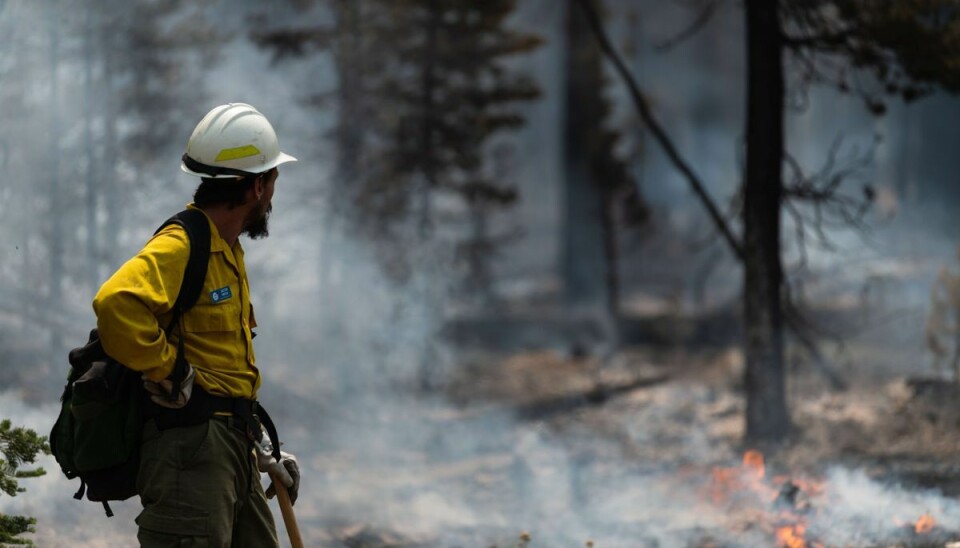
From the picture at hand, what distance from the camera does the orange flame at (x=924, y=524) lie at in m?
6.42

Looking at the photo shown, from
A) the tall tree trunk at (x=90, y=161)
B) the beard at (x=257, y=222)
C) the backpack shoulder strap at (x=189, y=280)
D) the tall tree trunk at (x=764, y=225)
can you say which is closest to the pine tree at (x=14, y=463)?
the backpack shoulder strap at (x=189, y=280)

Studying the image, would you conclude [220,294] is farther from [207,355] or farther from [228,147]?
[228,147]

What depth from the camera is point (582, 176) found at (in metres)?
19.5

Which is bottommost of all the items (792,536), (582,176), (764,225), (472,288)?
(792,536)

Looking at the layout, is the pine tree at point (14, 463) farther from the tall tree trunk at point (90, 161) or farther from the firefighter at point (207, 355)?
the tall tree trunk at point (90, 161)

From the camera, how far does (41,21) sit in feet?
30.6

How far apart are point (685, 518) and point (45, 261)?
6.15 m

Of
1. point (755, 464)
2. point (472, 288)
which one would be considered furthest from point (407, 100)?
point (755, 464)

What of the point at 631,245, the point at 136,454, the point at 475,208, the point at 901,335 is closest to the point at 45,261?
the point at 136,454

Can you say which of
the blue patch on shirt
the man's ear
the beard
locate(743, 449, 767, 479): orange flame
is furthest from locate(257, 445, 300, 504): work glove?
locate(743, 449, 767, 479): orange flame

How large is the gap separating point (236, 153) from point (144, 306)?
26.4 inches

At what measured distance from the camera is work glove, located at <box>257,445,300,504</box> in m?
3.76

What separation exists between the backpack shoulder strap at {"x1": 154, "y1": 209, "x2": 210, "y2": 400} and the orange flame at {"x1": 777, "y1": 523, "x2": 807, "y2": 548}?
433 cm

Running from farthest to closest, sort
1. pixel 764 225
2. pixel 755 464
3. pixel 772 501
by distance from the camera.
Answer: pixel 764 225 → pixel 755 464 → pixel 772 501
